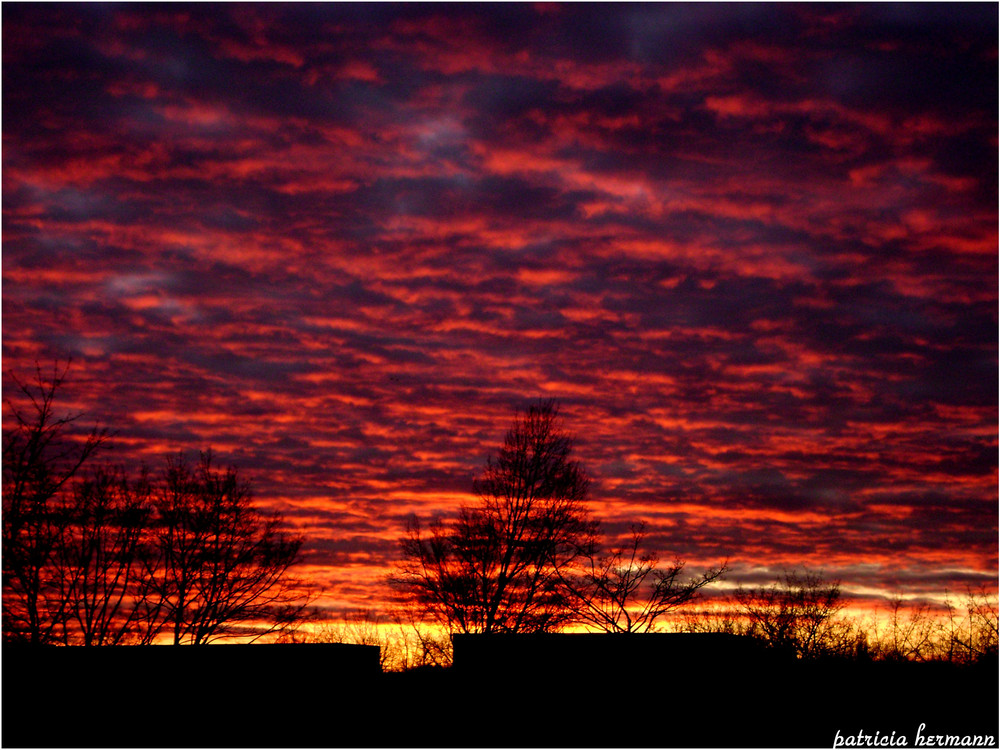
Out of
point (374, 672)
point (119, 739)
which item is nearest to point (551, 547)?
point (374, 672)

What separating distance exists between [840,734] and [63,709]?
1878 cm

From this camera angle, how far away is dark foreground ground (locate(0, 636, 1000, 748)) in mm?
22438

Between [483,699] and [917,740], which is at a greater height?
[483,699]

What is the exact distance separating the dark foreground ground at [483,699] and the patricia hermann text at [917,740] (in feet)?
0.37

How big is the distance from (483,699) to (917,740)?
1050 cm

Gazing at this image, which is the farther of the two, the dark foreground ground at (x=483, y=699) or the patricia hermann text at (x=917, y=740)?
the dark foreground ground at (x=483, y=699)

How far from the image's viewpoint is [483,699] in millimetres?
24734

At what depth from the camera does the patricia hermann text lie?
19.9 metres

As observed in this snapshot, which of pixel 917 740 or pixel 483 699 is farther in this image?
pixel 483 699

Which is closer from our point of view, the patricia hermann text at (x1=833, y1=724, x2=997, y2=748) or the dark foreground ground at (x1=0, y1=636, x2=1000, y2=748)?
the patricia hermann text at (x1=833, y1=724, x2=997, y2=748)

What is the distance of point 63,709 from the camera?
23359mm

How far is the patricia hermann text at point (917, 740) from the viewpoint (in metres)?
19.9

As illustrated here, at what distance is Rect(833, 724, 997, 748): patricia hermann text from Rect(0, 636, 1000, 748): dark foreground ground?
0.11 m

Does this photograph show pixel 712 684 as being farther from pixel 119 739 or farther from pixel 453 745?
pixel 119 739
